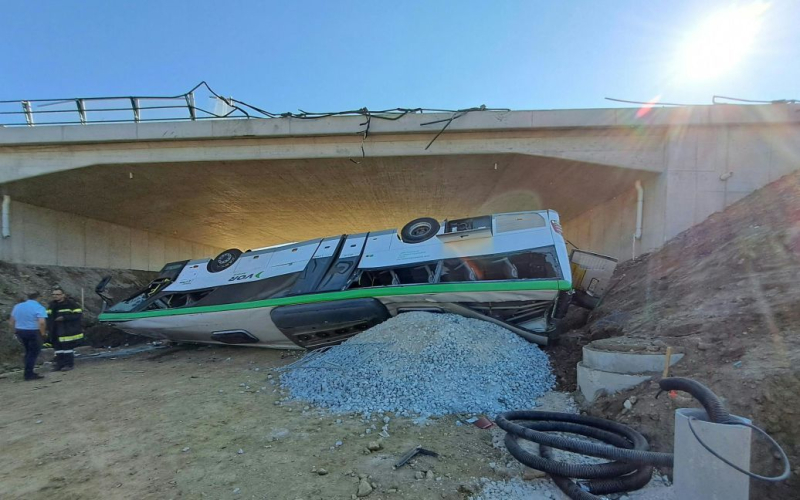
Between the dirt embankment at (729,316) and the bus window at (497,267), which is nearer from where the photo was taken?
the dirt embankment at (729,316)

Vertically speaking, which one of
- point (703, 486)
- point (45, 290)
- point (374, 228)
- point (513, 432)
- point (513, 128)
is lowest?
point (513, 432)

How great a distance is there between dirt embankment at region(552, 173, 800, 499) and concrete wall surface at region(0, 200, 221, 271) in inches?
506

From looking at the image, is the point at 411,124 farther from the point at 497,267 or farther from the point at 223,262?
the point at 223,262

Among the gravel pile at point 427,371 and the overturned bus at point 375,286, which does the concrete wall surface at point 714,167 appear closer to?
the overturned bus at point 375,286

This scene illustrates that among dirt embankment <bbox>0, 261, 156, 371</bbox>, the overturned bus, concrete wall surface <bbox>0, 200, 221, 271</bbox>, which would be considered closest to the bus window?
the overturned bus

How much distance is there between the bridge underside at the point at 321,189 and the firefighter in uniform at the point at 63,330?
11.9 ft

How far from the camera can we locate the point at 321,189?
10.5 meters

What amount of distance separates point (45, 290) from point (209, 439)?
9.30 metres

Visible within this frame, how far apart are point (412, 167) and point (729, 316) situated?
6670 mm

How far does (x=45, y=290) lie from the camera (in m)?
9.47

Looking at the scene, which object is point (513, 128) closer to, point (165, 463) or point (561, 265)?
point (561, 265)

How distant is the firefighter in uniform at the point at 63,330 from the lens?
688cm

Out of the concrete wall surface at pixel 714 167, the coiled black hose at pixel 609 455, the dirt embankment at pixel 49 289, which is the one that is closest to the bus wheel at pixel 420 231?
the coiled black hose at pixel 609 455

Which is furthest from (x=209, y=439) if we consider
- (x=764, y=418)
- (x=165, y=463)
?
(x=764, y=418)
